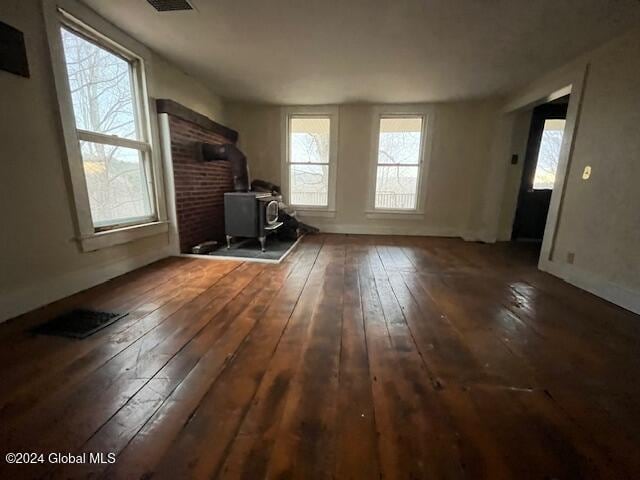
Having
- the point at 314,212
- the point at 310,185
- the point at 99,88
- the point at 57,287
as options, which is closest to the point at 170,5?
the point at 99,88

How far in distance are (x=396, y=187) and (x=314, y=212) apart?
1.64 metres

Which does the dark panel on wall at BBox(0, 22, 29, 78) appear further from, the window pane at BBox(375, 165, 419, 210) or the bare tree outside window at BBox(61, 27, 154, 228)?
the window pane at BBox(375, 165, 419, 210)

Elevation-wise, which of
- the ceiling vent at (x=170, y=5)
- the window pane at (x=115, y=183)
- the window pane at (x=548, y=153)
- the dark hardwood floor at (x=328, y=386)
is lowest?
the dark hardwood floor at (x=328, y=386)

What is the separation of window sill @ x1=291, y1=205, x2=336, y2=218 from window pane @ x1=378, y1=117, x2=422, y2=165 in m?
1.35

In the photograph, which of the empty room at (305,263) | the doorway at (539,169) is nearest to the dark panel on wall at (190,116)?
the empty room at (305,263)

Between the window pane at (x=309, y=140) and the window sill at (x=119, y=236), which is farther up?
the window pane at (x=309, y=140)

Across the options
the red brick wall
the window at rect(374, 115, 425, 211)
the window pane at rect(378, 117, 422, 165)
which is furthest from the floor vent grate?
the window pane at rect(378, 117, 422, 165)

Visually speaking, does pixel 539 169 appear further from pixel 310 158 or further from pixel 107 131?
pixel 107 131

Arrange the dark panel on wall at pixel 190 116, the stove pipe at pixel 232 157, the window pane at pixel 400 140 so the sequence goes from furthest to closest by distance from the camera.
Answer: the window pane at pixel 400 140
the stove pipe at pixel 232 157
the dark panel on wall at pixel 190 116

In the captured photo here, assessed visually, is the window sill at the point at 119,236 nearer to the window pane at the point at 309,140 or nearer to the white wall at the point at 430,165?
the white wall at the point at 430,165

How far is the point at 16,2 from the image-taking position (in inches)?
68.7

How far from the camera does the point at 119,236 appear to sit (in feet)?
8.38

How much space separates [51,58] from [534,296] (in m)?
4.35

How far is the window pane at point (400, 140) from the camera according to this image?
188 inches
